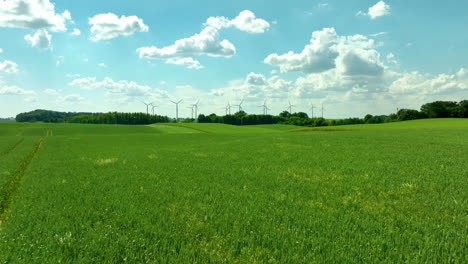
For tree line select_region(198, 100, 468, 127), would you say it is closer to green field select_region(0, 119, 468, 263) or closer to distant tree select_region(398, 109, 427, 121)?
distant tree select_region(398, 109, 427, 121)

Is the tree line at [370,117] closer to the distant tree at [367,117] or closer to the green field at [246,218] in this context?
the distant tree at [367,117]

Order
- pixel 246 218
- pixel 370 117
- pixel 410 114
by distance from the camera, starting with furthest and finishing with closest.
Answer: pixel 370 117 < pixel 410 114 < pixel 246 218

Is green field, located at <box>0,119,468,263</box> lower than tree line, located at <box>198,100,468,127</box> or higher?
lower

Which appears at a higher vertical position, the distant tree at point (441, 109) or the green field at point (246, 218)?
the distant tree at point (441, 109)

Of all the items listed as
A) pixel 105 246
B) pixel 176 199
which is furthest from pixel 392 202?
pixel 105 246

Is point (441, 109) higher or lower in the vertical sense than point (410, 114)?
higher

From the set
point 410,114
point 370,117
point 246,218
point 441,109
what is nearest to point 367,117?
point 370,117

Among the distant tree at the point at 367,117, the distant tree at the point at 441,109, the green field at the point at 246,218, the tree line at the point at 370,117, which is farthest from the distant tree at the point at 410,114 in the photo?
the green field at the point at 246,218

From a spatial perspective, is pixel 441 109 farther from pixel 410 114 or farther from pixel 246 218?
pixel 246 218

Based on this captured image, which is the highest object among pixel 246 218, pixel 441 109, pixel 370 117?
pixel 441 109

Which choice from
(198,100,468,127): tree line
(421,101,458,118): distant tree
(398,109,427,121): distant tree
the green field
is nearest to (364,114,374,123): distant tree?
(198,100,468,127): tree line

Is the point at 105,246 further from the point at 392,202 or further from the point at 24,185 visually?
the point at 24,185

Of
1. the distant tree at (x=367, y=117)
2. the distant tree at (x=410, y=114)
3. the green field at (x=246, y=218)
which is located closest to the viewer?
the green field at (x=246, y=218)

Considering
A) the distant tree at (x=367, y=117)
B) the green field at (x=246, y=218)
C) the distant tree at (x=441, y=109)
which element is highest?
the distant tree at (x=441, y=109)
